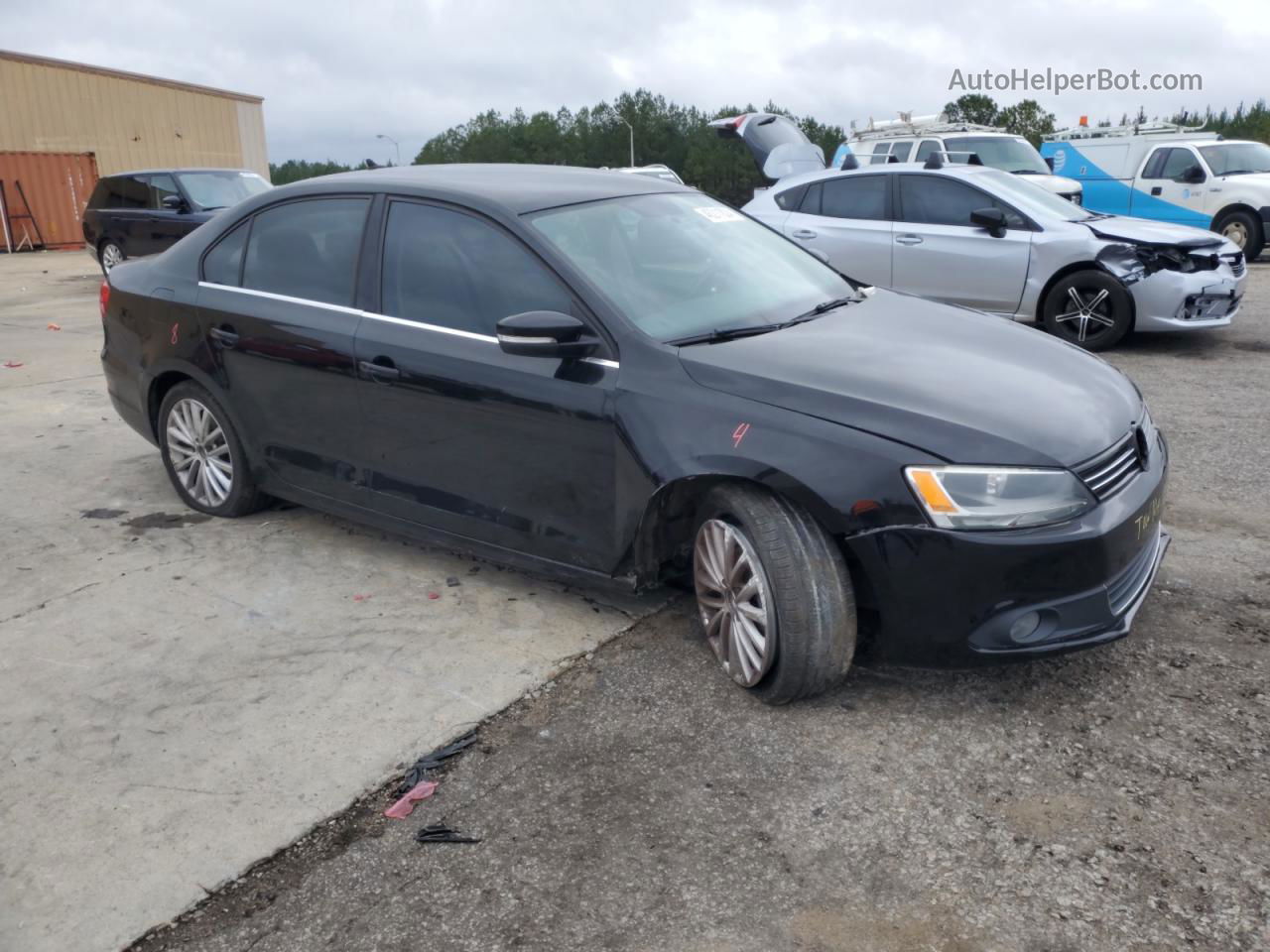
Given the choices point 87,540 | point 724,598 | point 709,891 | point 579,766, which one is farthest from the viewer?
point 87,540

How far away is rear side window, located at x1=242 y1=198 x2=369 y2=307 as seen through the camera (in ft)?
13.8

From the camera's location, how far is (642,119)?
275ft

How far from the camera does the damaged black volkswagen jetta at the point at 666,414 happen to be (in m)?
2.97

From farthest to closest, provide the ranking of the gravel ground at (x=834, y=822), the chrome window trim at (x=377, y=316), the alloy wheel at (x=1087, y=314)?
1. the alloy wheel at (x=1087, y=314)
2. the chrome window trim at (x=377, y=316)
3. the gravel ground at (x=834, y=822)

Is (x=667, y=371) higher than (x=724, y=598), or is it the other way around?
(x=667, y=371)

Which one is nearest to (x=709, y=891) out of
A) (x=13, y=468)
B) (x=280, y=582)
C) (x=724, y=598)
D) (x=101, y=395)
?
(x=724, y=598)

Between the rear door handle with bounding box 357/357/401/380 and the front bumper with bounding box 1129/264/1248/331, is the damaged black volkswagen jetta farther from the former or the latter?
the front bumper with bounding box 1129/264/1248/331

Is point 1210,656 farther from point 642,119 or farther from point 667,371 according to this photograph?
point 642,119

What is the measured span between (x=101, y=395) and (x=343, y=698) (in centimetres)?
534

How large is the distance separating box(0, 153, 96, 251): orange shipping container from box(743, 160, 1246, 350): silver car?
2082 cm

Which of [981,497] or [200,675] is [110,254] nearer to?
[200,675]

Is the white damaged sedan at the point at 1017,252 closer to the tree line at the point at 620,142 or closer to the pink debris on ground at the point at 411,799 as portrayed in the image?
the pink debris on ground at the point at 411,799

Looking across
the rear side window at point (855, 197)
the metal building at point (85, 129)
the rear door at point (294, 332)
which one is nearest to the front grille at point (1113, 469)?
the rear door at point (294, 332)

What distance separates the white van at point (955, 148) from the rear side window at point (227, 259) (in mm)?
11473
